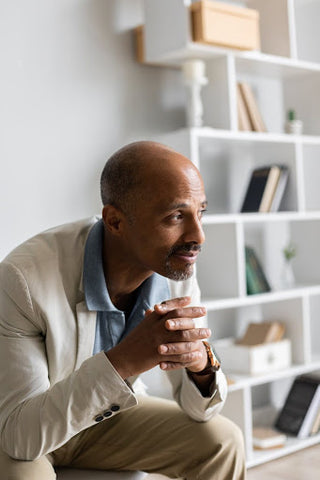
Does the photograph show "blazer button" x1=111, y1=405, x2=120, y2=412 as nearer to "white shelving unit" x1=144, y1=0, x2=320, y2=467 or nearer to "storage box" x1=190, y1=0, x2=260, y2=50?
"white shelving unit" x1=144, y1=0, x2=320, y2=467

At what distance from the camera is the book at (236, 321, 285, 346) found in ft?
9.74

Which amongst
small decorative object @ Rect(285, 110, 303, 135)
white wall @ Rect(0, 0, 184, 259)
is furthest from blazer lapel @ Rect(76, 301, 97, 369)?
small decorative object @ Rect(285, 110, 303, 135)

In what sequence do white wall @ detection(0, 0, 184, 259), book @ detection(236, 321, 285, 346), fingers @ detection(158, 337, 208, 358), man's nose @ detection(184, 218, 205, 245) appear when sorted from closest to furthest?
fingers @ detection(158, 337, 208, 358) → man's nose @ detection(184, 218, 205, 245) → white wall @ detection(0, 0, 184, 259) → book @ detection(236, 321, 285, 346)

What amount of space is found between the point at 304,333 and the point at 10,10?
1752mm

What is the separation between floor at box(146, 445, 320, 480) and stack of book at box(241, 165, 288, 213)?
3.33 ft

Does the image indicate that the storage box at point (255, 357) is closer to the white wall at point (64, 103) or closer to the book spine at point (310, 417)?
the book spine at point (310, 417)

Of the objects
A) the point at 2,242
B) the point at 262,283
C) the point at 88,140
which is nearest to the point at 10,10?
the point at 88,140

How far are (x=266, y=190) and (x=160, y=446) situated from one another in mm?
1525

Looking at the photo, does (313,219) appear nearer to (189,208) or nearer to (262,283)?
(262,283)

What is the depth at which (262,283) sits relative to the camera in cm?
299

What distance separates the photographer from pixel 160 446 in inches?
66.7

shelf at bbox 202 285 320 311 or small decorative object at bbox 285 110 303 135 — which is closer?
shelf at bbox 202 285 320 311

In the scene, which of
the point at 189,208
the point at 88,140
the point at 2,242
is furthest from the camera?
the point at 88,140

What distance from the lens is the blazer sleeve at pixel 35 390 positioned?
142cm
